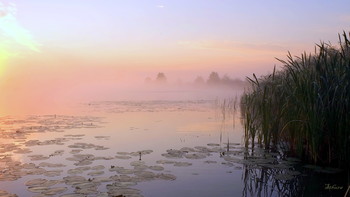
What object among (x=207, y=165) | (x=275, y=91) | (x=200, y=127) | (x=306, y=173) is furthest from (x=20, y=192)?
(x=200, y=127)

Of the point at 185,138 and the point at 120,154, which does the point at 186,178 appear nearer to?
the point at 120,154

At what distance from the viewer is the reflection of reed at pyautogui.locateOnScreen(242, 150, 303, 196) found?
258 inches

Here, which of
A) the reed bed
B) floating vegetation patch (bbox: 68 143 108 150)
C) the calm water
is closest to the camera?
the calm water

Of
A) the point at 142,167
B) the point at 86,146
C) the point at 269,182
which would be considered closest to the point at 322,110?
the point at 269,182

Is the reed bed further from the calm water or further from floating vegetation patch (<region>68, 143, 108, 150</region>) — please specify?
floating vegetation patch (<region>68, 143, 108, 150</region>)

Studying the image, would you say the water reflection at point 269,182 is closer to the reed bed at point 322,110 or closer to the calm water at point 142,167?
the calm water at point 142,167

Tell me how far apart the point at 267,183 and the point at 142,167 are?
10.0ft

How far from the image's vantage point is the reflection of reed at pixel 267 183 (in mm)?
6555

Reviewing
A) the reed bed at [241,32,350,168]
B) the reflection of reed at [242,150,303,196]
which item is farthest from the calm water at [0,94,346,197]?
the reed bed at [241,32,350,168]

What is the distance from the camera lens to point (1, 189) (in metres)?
6.40

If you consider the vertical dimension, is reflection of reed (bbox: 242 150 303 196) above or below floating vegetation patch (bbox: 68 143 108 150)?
below

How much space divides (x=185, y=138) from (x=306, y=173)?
5.79 metres

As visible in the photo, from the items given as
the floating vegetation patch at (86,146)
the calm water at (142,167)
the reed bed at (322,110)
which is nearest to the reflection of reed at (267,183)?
the calm water at (142,167)

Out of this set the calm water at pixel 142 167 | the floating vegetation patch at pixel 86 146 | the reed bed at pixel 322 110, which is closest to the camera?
the calm water at pixel 142 167
